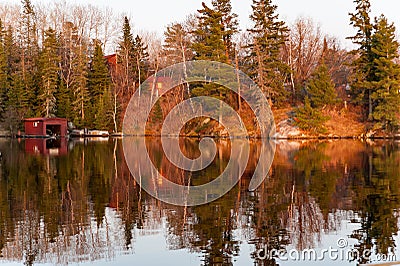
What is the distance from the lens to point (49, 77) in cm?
5559

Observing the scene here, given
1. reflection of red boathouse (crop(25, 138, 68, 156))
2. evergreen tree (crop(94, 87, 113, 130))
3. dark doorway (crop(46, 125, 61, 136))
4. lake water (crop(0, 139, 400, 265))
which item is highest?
evergreen tree (crop(94, 87, 113, 130))

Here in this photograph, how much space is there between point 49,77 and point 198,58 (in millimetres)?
19325

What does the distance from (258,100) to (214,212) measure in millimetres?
34351

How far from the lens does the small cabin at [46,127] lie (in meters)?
51.7

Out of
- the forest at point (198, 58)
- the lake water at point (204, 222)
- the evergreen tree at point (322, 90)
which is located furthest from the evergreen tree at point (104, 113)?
the lake water at point (204, 222)

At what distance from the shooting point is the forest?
4300 cm

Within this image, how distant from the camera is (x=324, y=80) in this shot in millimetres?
43250

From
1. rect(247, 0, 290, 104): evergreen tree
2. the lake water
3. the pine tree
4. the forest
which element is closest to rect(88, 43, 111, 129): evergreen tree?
the forest

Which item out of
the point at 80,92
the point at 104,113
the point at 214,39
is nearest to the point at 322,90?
the point at 214,39

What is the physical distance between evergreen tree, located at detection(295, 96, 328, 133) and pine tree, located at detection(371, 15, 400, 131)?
4.38 meters

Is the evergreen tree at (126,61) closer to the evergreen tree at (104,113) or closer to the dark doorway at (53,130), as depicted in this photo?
the evergreen tree at (104,113)

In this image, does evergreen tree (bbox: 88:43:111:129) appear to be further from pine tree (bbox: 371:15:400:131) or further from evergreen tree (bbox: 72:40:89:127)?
pine tree (bbox: 371:15:400:131)

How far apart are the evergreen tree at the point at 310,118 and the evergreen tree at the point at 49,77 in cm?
2780

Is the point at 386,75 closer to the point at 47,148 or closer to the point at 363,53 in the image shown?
the point at 363,53
